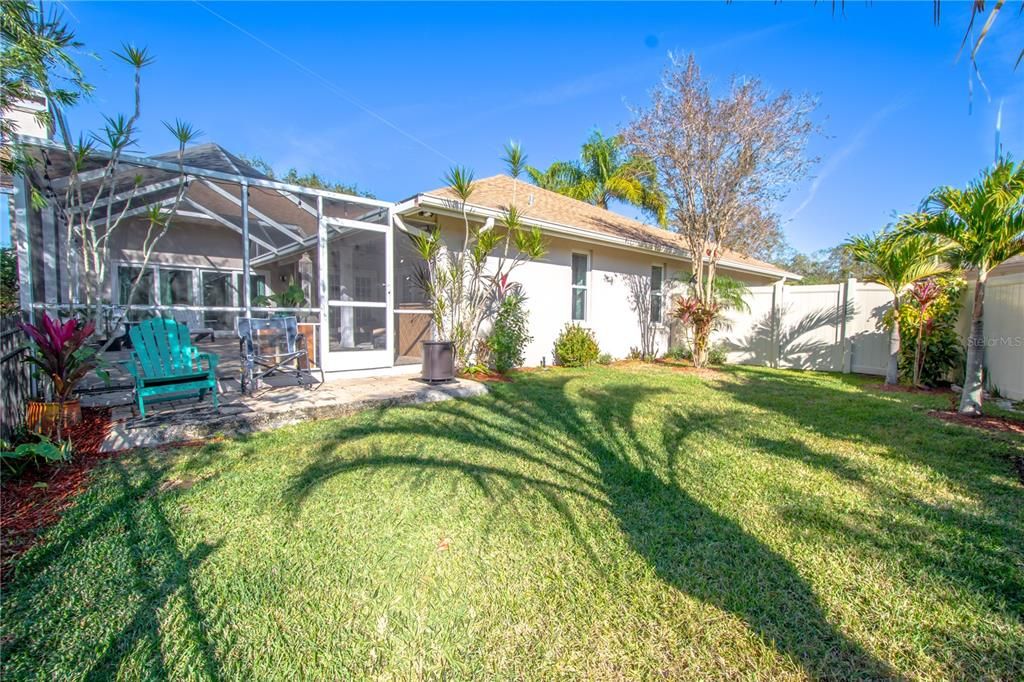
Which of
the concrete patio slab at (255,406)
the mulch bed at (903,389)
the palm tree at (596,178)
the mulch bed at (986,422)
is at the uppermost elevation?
the palm tree at (596,178)

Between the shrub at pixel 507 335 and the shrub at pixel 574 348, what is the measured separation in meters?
1.23

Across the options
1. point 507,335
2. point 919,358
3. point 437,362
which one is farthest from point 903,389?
point 437,362

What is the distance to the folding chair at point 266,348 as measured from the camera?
5875mm

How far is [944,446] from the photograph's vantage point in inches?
168

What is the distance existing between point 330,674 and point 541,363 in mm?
8088

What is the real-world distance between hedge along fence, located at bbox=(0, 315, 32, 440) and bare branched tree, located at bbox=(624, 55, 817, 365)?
1076cm

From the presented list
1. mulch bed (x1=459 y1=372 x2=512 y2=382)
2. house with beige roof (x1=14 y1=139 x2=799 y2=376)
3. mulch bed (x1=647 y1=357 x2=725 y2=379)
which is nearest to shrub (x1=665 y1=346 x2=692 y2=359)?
mulch bed (x1=647 y1=357 x2=725 y2=379)

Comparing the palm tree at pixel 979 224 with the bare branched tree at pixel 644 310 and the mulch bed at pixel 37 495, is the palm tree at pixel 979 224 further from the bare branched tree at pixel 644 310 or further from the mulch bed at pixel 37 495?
the mulch bed at pixel 37 495

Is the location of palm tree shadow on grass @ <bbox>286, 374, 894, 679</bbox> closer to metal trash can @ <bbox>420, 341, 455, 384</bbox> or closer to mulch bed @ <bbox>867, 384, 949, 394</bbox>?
metal trash can @ <bbox>420, 341, 455, 384</bbox>

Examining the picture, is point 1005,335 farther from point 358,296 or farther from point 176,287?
point 176,287

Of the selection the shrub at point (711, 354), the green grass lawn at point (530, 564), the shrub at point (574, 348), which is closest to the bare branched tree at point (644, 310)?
the shrub at point (711, 354)

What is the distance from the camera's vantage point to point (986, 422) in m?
5.08

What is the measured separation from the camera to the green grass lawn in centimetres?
176

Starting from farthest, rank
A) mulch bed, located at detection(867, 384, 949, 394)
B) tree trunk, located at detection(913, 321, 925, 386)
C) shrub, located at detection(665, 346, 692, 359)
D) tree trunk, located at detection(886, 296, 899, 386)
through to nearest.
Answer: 1. shrub, located at detection(665, 346, 692, 359)
2. tree trunk, located at detection(886, 296, 899, 386)
3. tree trunk, located at detection(913, 321, 925, 386)
4. mulch bed, located at detection(867, 384, 949, 394)
